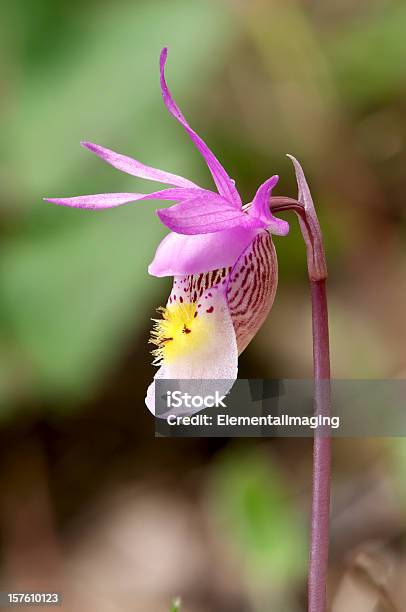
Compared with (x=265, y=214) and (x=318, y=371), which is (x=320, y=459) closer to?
(x=318, y=371)

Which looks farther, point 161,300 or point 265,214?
point 161,300

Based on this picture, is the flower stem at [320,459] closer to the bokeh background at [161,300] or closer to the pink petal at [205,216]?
the pink petal at [205,216]

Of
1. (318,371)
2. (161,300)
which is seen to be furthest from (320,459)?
(161,300)

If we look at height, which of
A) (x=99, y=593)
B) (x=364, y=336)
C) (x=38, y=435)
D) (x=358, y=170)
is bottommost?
(x=99, y=593)

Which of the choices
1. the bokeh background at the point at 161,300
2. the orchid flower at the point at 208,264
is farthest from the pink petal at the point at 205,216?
the bokeh background at the point at 161,300

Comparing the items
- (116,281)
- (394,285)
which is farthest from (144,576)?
(394,285)

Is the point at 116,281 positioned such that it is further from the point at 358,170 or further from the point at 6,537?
the point at 358,170

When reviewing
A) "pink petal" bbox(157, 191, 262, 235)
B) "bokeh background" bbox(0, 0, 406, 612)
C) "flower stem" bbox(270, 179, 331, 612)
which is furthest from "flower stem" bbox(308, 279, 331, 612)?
"bokeh background" bbox(0, 0, 406, 612)
